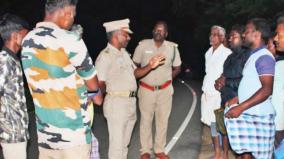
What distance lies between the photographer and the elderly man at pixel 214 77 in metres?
7.33

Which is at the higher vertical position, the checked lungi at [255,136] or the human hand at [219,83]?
the human hand at [219,83]

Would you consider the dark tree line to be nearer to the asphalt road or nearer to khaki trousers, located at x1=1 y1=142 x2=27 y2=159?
the asphalt road

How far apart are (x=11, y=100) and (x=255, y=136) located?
8.73 ft

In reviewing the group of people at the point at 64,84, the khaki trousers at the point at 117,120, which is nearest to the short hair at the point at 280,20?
the group of people at the point at 64,84

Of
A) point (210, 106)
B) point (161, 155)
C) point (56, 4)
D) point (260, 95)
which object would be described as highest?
point (56, 4)

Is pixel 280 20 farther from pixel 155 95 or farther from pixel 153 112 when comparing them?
pixel 153 112

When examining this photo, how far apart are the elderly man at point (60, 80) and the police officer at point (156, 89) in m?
3.52

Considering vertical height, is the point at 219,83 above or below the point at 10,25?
below

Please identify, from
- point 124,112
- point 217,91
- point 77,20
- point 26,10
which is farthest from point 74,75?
point 77,20

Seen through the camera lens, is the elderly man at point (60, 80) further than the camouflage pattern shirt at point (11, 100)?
No

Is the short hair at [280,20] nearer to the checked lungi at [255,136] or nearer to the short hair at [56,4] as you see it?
the checked lungi at [255,136]

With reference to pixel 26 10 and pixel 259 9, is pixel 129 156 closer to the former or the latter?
pixel 259 9

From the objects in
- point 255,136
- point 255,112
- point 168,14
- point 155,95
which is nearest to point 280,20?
point 255,112

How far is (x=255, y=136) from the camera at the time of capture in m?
5.34
